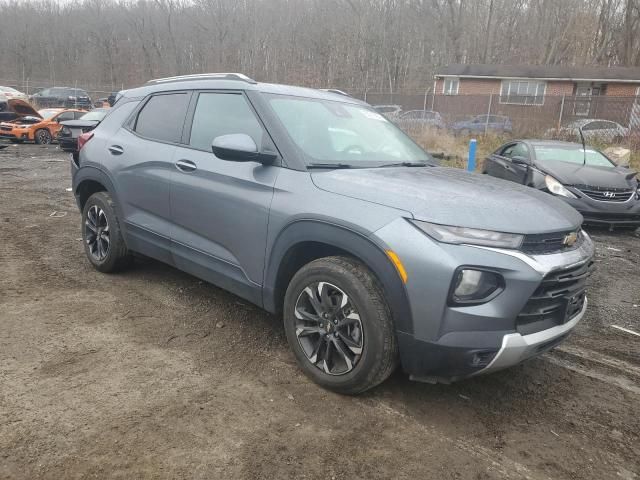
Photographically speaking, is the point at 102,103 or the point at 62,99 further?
the point at 62,99

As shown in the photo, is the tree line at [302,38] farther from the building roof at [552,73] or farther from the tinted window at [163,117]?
the tinted window at [163,117]

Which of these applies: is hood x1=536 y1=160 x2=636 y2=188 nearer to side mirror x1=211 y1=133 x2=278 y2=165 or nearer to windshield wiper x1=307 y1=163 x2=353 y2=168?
windshield wiper x1=307 y1=163 x2=353 y2=168

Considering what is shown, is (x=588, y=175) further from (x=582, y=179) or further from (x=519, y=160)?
(x=519, y=160)

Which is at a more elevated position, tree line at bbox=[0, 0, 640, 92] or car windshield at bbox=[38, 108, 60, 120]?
tree line at bbox=[0, 0, 640, 92]

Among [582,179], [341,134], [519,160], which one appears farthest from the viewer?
[519,160]

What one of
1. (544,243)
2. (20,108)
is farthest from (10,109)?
(544,243)

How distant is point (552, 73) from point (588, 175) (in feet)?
95.2

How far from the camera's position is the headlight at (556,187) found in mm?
7195

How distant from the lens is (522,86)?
3303 centimetres

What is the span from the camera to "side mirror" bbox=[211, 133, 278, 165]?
2914 mm

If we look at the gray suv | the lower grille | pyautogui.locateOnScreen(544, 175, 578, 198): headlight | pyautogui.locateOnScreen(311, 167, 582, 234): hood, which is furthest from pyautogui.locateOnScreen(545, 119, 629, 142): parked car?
the lower grille

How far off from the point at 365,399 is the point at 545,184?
6.01m

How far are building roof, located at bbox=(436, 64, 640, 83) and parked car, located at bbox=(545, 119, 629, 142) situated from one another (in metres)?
18.0

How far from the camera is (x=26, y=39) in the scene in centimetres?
6419
